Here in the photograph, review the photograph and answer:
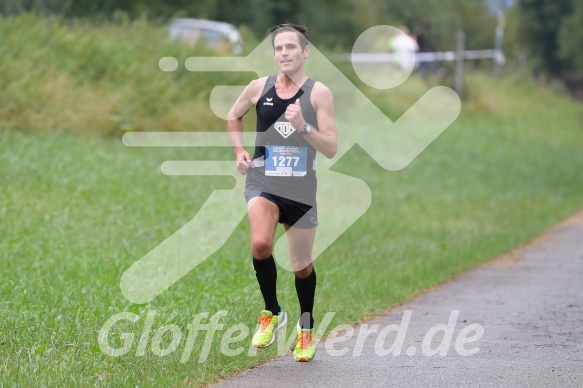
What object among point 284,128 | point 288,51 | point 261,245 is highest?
point 288,51

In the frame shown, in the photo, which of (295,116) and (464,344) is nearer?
(295,116)

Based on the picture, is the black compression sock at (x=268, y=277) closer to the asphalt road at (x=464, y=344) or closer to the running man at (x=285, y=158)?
the running man at (x=285, y=158)

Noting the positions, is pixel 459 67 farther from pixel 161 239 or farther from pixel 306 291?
pixel 306 291

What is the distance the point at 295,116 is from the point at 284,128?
1.15 feet

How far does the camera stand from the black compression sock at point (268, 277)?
7492 millimetres

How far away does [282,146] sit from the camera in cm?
734

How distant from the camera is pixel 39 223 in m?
12.0

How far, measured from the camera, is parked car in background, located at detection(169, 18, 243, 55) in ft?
76.4

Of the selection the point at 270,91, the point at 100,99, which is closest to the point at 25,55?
the point at 100,99

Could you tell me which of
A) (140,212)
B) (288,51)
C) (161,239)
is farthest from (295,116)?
(140,212)

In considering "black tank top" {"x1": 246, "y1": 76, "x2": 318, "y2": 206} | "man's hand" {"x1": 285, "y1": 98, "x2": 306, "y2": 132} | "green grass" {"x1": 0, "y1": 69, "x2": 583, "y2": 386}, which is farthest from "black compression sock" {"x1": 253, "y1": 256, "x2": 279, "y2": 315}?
"man's hand" {"x1": 285, "y1": 98, "x2": 306, "y2": 132}

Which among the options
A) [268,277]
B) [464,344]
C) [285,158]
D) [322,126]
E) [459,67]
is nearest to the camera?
[322,126]

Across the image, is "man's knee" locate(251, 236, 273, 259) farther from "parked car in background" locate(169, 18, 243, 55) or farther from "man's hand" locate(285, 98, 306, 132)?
"parked car in background" locate(169, 18, 243, 55)

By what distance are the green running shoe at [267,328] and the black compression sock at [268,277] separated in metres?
0.05
